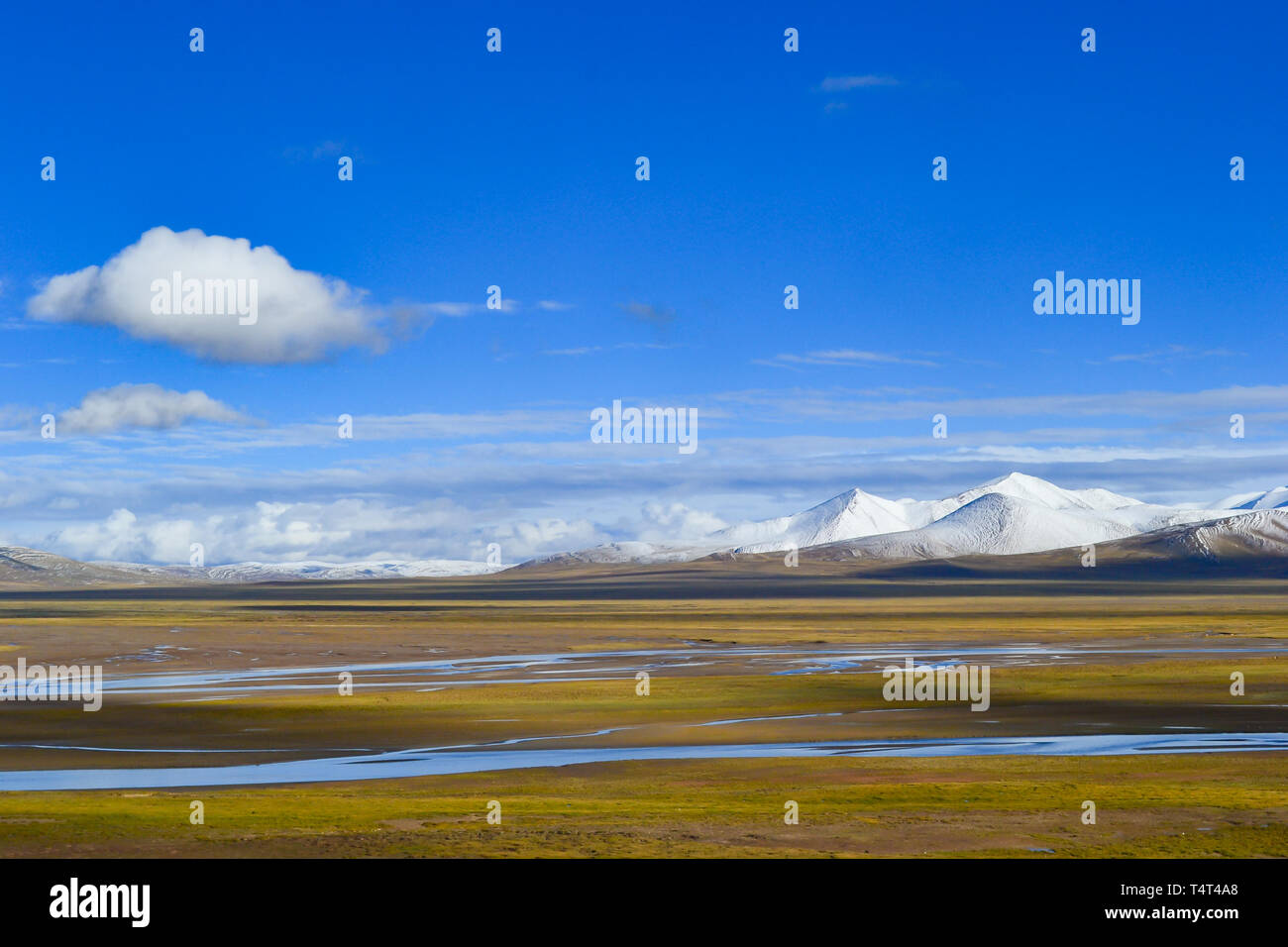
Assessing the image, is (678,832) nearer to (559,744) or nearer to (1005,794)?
(1005,794)

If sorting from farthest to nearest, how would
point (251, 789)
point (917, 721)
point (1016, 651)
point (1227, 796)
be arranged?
point (1016, 651)
point (917, 721)
point (251, 789)
point (1227, 796)

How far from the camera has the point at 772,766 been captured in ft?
A: 109

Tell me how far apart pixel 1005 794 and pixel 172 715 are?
29403 mm
